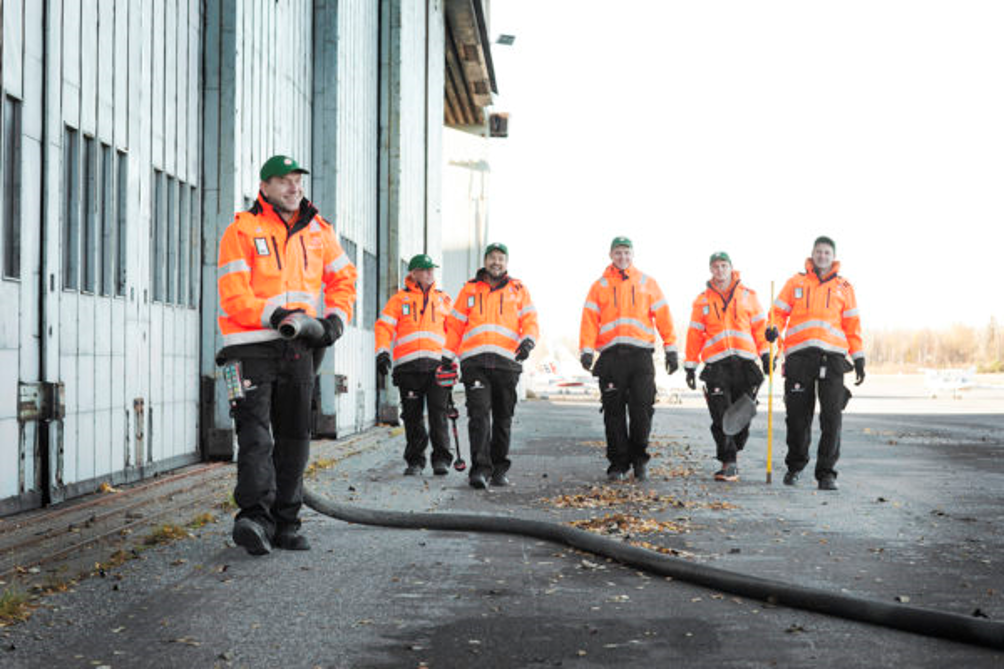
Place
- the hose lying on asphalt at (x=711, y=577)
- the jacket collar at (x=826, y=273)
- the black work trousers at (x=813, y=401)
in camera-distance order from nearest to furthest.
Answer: the hose lying on asphalt at (x=711, y=577) → the black work trousers at (x=813, y=401) → the jacket collar at (x=826, y=273)

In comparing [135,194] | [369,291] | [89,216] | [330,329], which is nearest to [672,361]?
[135,194]

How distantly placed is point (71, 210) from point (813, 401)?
20.6ft

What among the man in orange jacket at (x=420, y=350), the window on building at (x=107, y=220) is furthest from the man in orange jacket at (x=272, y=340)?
the man in orange jacket at (x=420, y=350)

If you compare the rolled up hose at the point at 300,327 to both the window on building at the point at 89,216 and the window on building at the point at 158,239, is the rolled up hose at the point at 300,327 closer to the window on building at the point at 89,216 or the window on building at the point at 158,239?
the window on building at the point at 89,216

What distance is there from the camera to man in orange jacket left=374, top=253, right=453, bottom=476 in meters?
12.1

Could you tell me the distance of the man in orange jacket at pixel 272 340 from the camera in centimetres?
671

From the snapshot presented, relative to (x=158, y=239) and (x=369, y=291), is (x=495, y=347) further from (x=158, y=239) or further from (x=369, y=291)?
(x=369, y=291)

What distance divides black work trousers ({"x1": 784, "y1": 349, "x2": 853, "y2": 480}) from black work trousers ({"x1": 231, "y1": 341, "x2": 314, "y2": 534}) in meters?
5.14

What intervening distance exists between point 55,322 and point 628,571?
4590 millimetres

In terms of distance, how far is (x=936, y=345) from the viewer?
16888 centimetres

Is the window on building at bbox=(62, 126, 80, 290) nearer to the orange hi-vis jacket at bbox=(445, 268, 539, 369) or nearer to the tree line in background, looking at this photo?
the orange hi-vis jacket at bbox=(445, 268, 539, 369)

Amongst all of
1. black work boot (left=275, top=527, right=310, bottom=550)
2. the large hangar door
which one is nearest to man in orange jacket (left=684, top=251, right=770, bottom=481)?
black work boot (left=275, top=527, right=310, bottom=550)

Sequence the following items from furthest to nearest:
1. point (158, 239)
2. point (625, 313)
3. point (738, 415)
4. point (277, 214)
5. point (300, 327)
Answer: point (738, 415) → point (625, 313) → point (158, 239) → point (277, 214) → point (300, 327)

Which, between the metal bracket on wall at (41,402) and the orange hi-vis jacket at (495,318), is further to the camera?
the orange hi-vis jacket at (495,318)
